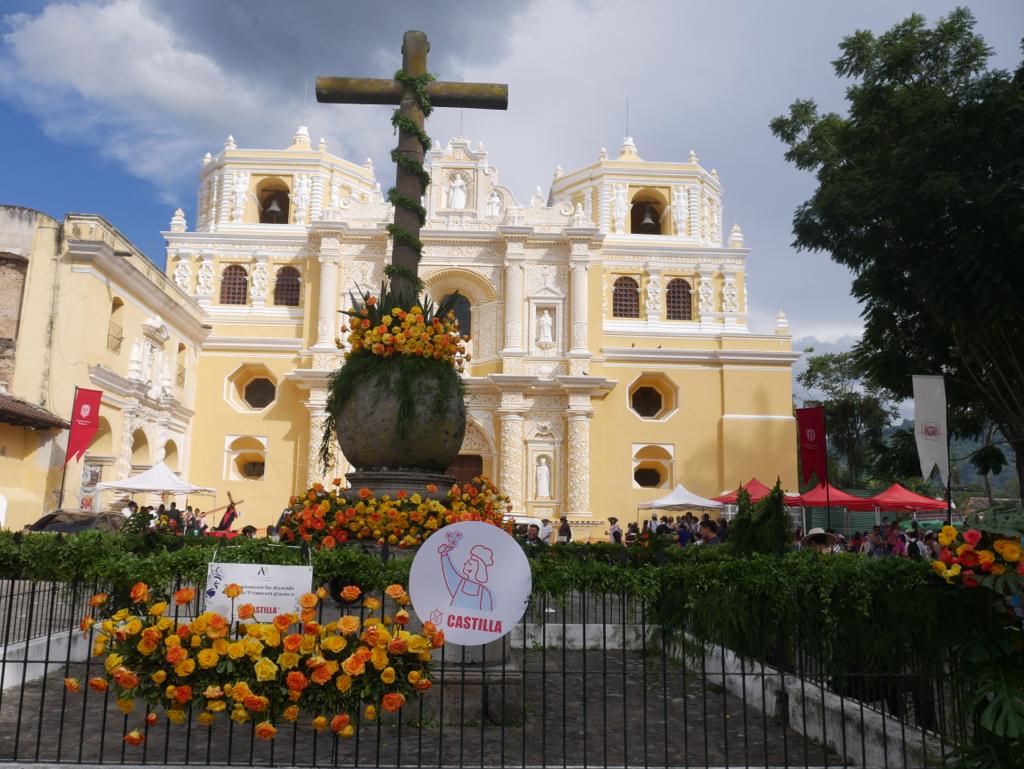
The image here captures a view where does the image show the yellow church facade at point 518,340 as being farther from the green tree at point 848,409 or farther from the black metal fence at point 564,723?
the black metal fence at point 564,723

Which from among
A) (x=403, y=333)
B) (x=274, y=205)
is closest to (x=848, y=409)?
(x=274, y=205)

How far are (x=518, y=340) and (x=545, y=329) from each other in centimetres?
107

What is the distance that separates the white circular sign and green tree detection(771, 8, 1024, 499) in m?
12.5

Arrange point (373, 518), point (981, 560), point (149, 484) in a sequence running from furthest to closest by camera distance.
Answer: point (149, 484) → point (373, 518) → point (981, 560)

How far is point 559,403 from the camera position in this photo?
28438 mm

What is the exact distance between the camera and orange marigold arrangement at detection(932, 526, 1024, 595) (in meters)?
4.21

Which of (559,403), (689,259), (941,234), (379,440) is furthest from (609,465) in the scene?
(379,440)

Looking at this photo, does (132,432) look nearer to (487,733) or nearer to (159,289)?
(159,289)

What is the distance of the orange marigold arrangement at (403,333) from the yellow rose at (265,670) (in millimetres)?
3698

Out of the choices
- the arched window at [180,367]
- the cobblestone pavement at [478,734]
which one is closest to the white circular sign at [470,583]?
the cobblestone pavement at [478,734]

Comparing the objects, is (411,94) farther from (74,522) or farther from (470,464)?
(470,464)

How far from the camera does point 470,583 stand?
181 inches

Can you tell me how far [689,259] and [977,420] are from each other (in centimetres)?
1267

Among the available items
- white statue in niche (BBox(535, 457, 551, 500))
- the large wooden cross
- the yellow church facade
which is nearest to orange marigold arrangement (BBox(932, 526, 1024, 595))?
the large wooden cross
